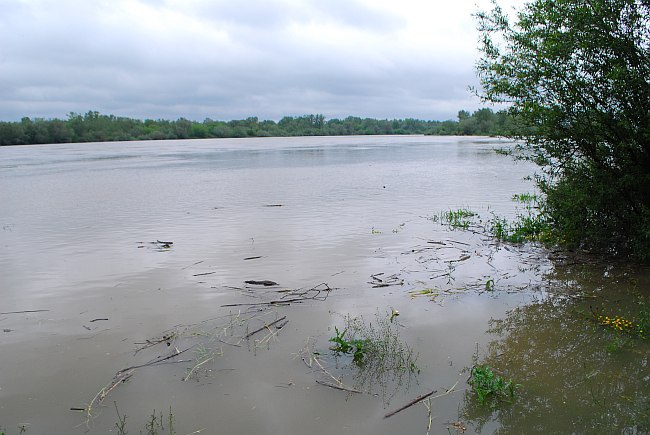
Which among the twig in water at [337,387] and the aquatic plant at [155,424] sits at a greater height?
the twig in water at [337,387]

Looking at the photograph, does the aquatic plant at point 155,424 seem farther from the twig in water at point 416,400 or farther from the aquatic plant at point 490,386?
the aquatic plant at point 490,386

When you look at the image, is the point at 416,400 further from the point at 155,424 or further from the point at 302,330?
the point at 155,424

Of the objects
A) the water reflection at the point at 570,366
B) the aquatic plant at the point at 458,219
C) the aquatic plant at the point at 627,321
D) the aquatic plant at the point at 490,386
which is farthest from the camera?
the aquatic plant at the point at 458,219

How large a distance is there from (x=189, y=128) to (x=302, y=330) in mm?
134261

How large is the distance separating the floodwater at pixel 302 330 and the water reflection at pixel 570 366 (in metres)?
0.02

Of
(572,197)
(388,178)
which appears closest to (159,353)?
(572,197)

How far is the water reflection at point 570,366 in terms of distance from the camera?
4539 mm

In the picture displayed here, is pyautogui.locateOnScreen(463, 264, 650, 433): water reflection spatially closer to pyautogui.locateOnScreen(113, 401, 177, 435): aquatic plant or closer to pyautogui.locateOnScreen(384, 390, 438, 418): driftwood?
pyautogui.locateOnScreen(384, 390, 438, 418): driftwood

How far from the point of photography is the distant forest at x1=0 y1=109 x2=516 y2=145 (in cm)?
10031

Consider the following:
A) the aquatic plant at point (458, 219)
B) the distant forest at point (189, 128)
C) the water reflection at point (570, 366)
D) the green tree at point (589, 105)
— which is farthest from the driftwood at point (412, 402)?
the distant forest at point (189, 128)

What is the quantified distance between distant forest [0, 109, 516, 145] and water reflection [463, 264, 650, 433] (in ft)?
240

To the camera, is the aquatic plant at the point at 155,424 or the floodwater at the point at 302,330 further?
the floodwater at the point at 302,330

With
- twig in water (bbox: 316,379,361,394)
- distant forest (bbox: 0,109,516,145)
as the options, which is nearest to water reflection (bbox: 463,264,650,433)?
twig in water (bbox: 316,379,361,394)

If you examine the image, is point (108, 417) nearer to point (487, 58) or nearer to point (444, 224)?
point (487, 58)
